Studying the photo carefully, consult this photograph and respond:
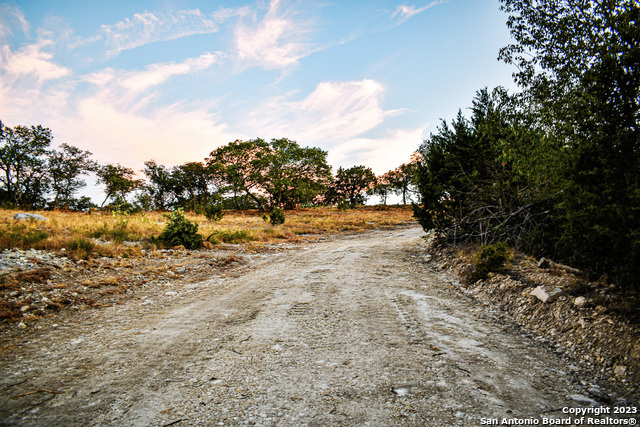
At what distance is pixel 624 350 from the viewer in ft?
9.01

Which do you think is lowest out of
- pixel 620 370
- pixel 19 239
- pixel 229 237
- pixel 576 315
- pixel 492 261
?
pixel 620 370

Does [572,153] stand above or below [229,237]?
above

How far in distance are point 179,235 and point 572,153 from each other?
10.6 metres

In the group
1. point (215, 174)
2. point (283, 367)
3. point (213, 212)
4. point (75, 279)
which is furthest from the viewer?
point (215, 174)

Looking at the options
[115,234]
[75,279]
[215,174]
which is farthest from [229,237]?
[215,174]

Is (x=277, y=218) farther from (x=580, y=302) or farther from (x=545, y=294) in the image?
(x=580, y=302)

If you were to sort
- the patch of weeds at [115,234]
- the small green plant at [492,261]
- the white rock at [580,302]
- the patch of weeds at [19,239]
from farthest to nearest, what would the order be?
the patch of weeds at [115,234] → the patch of weeds at [19,239] → the small green plant at [492,261] → the white rock at [580,302]

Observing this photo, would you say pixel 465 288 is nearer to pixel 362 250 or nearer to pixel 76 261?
pixel 362 250

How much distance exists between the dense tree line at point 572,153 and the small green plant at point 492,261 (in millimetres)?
841

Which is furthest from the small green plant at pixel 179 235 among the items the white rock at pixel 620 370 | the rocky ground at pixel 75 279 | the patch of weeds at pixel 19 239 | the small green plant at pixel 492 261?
the white rock at pixel 620 370

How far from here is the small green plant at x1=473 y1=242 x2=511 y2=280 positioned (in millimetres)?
5641

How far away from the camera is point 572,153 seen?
12.3 feet

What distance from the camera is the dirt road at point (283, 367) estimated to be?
7.07 feet

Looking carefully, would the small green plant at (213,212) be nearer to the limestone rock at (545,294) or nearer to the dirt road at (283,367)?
the dirt road at (283,367)
